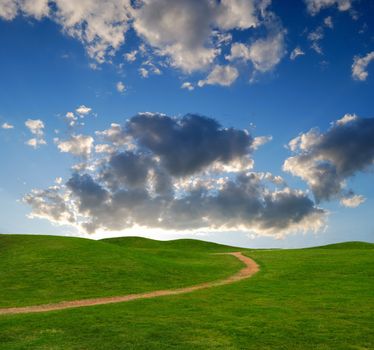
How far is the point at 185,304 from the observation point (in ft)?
92.5

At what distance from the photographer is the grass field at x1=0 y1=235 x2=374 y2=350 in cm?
1923

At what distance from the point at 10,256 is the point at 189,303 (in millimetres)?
36749

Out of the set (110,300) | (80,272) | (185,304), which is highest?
(80,272)

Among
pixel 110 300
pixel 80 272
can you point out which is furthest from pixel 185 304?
pixel 80 272

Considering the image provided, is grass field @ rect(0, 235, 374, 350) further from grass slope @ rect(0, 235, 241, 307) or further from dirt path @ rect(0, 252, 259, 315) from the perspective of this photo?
dirt path @ rect(0, 252, 259, 315)

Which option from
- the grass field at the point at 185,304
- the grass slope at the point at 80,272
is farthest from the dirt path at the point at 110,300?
the grass field at the point at 185,304

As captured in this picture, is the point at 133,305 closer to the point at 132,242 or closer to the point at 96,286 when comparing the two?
the point at 96,286

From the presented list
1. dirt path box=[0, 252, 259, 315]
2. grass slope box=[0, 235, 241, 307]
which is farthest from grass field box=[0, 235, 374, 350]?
dirt path box=[0, 252, 259, 315]

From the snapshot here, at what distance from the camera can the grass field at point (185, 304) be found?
63.1 feet

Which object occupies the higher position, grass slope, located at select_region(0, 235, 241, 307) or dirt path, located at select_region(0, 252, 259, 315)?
grass slope, located at select_region(0, 235, 241, 307)

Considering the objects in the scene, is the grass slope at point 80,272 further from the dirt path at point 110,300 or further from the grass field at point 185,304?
the dirt path at point 110,300

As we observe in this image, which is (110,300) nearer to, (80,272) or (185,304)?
(185,304)

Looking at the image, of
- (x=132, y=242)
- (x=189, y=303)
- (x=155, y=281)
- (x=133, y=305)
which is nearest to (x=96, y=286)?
(x=155, y=281)

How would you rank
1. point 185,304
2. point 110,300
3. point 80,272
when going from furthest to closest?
point 80,272 → point 110,300 → point 185,304
